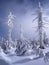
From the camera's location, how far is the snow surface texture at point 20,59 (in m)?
2.59

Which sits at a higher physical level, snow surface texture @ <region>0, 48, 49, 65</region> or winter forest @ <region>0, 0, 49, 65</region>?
winter forest @ <region>0, 0, 49, 65</region>

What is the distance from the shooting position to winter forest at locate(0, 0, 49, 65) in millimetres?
2639

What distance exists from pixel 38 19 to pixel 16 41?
0.50 meters

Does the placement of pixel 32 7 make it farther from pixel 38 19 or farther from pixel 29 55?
pixel 29 55

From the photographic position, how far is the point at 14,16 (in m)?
2.75

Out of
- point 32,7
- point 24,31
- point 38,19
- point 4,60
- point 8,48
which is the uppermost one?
point 32,7

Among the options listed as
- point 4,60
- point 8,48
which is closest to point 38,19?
point 8,48

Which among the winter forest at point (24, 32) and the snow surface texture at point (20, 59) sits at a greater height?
the winter forest at point (24, 32)

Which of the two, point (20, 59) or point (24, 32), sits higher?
point (24, 32)

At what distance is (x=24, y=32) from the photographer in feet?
8.87

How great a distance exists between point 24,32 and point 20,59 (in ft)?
1.43

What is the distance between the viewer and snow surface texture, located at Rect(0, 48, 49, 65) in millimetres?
2594

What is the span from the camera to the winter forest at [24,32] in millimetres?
2639

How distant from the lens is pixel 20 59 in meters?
2.64
